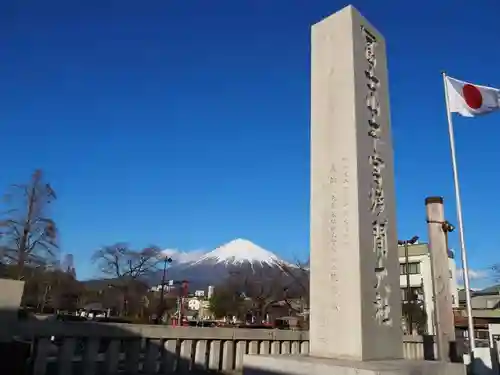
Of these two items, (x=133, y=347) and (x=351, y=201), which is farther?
(x=133, y=347)

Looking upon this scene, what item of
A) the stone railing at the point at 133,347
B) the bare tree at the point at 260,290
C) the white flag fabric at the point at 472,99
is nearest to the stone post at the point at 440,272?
the white flag fabric at the point at 472,99

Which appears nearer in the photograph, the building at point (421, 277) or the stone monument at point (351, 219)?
the stone monument at point (351, 219)

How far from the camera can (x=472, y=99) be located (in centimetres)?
1226

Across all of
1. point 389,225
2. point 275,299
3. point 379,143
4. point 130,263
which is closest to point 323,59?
point 379,143

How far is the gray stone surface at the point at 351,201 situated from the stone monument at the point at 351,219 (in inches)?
0.5

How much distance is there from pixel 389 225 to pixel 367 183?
717 millimetres

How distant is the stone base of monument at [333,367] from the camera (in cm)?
425

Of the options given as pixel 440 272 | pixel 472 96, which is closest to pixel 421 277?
pixel 440 272

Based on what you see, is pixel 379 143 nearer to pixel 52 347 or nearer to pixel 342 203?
pixel 342 203

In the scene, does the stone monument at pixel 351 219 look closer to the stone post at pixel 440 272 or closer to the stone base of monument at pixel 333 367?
the stone base of monument at pixel 333 367

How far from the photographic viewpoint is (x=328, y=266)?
5598 millimetres

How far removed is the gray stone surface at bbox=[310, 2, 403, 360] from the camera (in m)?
5.31

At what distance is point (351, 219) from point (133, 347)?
403 cm

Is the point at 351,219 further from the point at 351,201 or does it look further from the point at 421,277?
the point at 421,277
